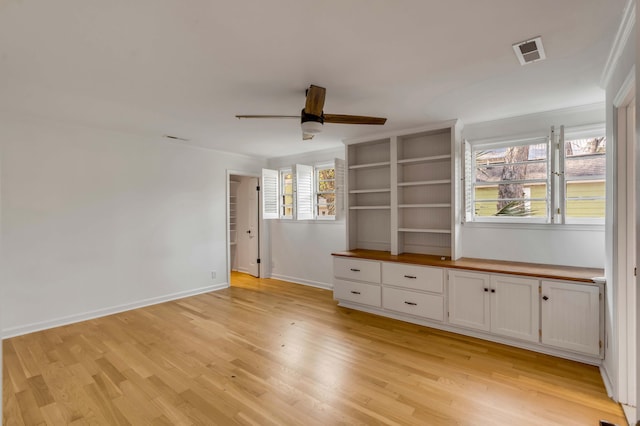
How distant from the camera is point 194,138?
4730mm

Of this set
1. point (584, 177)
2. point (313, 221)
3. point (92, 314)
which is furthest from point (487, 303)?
point (92, 314)

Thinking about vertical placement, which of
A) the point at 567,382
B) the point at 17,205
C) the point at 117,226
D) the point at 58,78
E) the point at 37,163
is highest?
the point at 58,78

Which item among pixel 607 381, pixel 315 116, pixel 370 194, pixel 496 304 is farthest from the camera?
pixel 370 194

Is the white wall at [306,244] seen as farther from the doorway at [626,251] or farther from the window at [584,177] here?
the doorway at [626,251]

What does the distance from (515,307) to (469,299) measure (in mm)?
435

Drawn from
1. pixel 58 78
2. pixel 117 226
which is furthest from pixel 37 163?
pixel 58 78

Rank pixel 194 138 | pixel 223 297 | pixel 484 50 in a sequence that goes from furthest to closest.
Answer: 1. pixel 223 297
2. pixel 194 138
3. pixel 484 50

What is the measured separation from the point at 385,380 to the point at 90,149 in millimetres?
4359

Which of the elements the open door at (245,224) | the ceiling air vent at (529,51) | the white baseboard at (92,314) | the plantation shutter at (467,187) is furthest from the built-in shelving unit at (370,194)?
the white baseboard at (92,314)

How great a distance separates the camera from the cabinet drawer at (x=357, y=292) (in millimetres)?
4246

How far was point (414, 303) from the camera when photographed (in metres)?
3.90

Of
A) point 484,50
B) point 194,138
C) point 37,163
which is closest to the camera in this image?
point 484,50

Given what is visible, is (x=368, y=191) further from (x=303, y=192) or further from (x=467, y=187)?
(x=303, y=192)

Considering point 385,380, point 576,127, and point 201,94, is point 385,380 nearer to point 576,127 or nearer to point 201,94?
point 201,94
